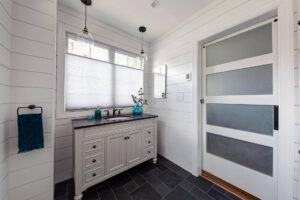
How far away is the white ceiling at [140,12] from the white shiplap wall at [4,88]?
103cm

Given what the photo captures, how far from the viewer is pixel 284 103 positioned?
3.38ft

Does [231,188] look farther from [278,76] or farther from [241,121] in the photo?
[278,76]

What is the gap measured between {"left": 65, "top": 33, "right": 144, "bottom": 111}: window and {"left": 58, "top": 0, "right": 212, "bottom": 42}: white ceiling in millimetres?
443

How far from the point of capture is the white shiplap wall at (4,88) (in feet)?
2.71

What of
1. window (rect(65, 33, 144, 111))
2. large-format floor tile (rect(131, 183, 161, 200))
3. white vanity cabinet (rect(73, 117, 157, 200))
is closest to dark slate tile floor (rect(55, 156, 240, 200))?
large-format floor tile (rect(131, 183, 161, 200))

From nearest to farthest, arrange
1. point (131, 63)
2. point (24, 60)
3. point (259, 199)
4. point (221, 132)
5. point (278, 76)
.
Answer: point (24, 60)
point (278, 76)
point (259, 199)
point (221, 132)
point (131, 63)

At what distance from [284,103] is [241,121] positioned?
461 millimetres

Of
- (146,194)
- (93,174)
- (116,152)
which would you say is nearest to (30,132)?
(93,174)

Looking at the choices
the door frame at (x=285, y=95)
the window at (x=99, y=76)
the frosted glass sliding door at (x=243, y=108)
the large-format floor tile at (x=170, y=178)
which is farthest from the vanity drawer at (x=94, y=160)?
the door frame at (x=285, y=95)

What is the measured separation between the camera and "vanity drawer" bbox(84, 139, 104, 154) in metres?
1.36

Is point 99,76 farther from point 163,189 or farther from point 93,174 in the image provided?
point 163,189

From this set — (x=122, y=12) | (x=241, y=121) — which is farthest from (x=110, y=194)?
(x=122, y=12)

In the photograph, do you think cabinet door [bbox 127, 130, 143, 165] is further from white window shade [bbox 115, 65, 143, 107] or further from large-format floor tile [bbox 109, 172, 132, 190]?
white window shade [bbox 115, 65, 143, 107]

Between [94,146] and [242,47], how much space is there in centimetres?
233
